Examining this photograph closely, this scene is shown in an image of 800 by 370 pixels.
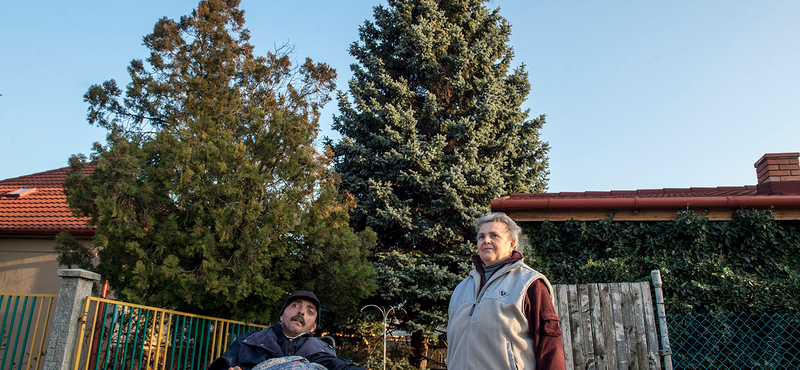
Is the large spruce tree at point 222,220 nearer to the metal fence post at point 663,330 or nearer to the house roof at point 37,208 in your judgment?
the house roof at point 37,208

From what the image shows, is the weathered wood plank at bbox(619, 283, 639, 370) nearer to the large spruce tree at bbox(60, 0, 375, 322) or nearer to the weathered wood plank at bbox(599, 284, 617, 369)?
the weathered wood plank at bbox(599, 284, 617, 369)

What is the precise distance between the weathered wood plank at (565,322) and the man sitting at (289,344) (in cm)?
220

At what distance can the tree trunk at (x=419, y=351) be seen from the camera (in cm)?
1037

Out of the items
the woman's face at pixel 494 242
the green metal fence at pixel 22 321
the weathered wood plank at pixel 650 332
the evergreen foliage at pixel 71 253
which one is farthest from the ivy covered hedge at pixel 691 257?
the evergreen foliage at pixel 71 253

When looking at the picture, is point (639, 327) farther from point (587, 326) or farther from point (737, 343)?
point (737, 343)

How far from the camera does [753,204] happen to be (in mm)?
6496

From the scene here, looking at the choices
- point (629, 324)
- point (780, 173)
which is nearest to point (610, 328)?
point (629, 324)

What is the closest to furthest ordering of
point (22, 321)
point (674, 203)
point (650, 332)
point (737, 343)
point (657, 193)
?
point (22, 321), point (650, 332), point (737, 343), point (674, 203), point (657, 193)

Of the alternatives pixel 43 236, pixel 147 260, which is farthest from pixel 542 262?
pixel 43 236

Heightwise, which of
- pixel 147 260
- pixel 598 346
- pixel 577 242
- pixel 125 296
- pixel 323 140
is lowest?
pixel 598 346

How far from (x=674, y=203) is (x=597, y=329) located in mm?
3141

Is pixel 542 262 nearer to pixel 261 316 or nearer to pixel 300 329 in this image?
pixel 261 316

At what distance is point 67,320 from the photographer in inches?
145

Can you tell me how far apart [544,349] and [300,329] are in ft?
5.41
